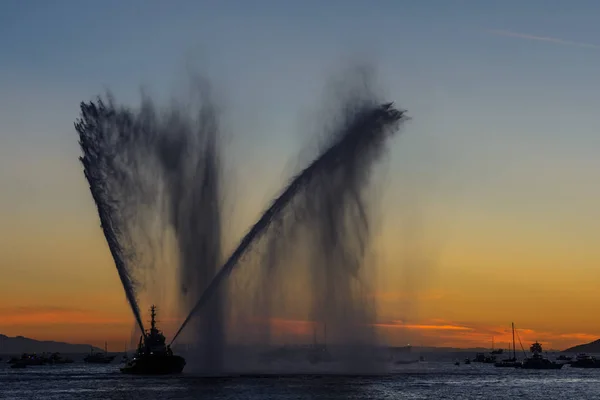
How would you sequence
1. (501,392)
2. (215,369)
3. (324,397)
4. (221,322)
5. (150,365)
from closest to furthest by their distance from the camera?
(324,397)
(221,322)
(215,369)
(501,392)
(150,365)

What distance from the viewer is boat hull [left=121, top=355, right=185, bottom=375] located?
101 m

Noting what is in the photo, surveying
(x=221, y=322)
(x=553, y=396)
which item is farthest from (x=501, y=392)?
(x=221, y=322)

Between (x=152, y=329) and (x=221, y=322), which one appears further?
(x=152, y=329)

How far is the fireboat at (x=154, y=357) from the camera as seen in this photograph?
4017 inches

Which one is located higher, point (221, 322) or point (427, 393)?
point (221, 322)

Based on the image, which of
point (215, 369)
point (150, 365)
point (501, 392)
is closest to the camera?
point (215, 369)

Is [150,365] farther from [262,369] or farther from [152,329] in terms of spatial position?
[262,369]

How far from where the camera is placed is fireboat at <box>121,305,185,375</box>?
102044 millimetres

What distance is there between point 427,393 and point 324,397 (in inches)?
799

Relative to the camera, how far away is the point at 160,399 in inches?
2916

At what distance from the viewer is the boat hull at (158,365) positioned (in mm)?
101125

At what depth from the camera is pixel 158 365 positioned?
342 feet

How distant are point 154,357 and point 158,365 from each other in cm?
145

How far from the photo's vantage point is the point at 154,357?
105250 mm
